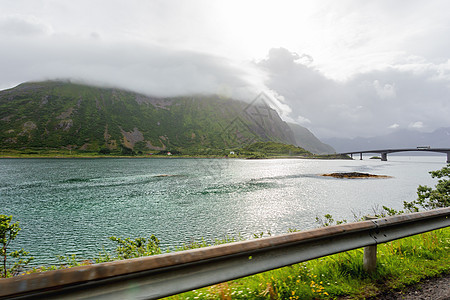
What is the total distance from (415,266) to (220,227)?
17.9 m

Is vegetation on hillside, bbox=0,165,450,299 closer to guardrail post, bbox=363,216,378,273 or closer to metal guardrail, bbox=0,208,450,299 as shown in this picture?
guardrail post, bbox=363,216,378,273

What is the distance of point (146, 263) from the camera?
2539 millimetres

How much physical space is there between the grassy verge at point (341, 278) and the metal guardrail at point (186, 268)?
0.69m

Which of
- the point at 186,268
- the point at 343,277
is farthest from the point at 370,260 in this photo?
the point at 186,268

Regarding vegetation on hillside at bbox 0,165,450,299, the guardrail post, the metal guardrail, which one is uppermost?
the metal guardrail

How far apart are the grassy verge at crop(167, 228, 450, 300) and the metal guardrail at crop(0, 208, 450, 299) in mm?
688

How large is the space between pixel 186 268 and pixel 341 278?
3192 millimetres

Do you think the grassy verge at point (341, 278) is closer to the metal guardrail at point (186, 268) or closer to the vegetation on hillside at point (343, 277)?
the vegetation on hillside at point (343, 277)

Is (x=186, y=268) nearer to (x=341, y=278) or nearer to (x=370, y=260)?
(x=341, y=278)

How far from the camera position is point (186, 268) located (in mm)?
2820

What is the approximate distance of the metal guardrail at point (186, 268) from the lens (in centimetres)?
215

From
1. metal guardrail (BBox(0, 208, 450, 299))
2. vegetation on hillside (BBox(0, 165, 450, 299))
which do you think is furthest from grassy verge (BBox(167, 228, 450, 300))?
metal guardrail (BBox(0, 208, 450, 299))

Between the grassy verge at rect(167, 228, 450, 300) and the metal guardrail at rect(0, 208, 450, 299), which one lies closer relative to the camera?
the metal guardrail at rect(0, 208, 450, 299)

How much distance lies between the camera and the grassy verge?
3.88m
